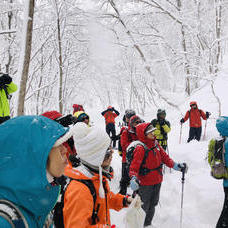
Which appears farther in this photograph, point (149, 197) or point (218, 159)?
point (149, 197)

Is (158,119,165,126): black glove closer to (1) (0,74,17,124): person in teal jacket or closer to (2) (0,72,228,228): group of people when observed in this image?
(2) (0,72,228,228): group of people

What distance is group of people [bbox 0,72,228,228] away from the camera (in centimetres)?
91

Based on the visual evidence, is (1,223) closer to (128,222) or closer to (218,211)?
(128,222)

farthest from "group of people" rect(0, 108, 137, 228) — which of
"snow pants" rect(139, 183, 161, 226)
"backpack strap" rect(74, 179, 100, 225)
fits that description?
"snow pants" rect(139, 183, 161, 226)

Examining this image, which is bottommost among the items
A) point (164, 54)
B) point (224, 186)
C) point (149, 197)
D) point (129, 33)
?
point (149, 197)

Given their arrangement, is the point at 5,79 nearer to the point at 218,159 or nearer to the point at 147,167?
the point at 147,167

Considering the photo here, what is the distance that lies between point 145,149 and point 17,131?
260 cm

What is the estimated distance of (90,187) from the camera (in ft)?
5.70

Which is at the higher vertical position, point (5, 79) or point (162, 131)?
point (5, 79)

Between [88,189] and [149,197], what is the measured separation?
2.04 meters

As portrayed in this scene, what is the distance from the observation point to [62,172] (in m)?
1.13

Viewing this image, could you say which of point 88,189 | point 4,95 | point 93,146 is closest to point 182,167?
point 93,146

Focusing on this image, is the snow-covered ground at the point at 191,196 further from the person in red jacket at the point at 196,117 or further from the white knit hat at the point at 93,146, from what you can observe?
the white knit hat at the point at 93,146

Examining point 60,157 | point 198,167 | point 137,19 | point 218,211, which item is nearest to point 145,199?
point 218,211
